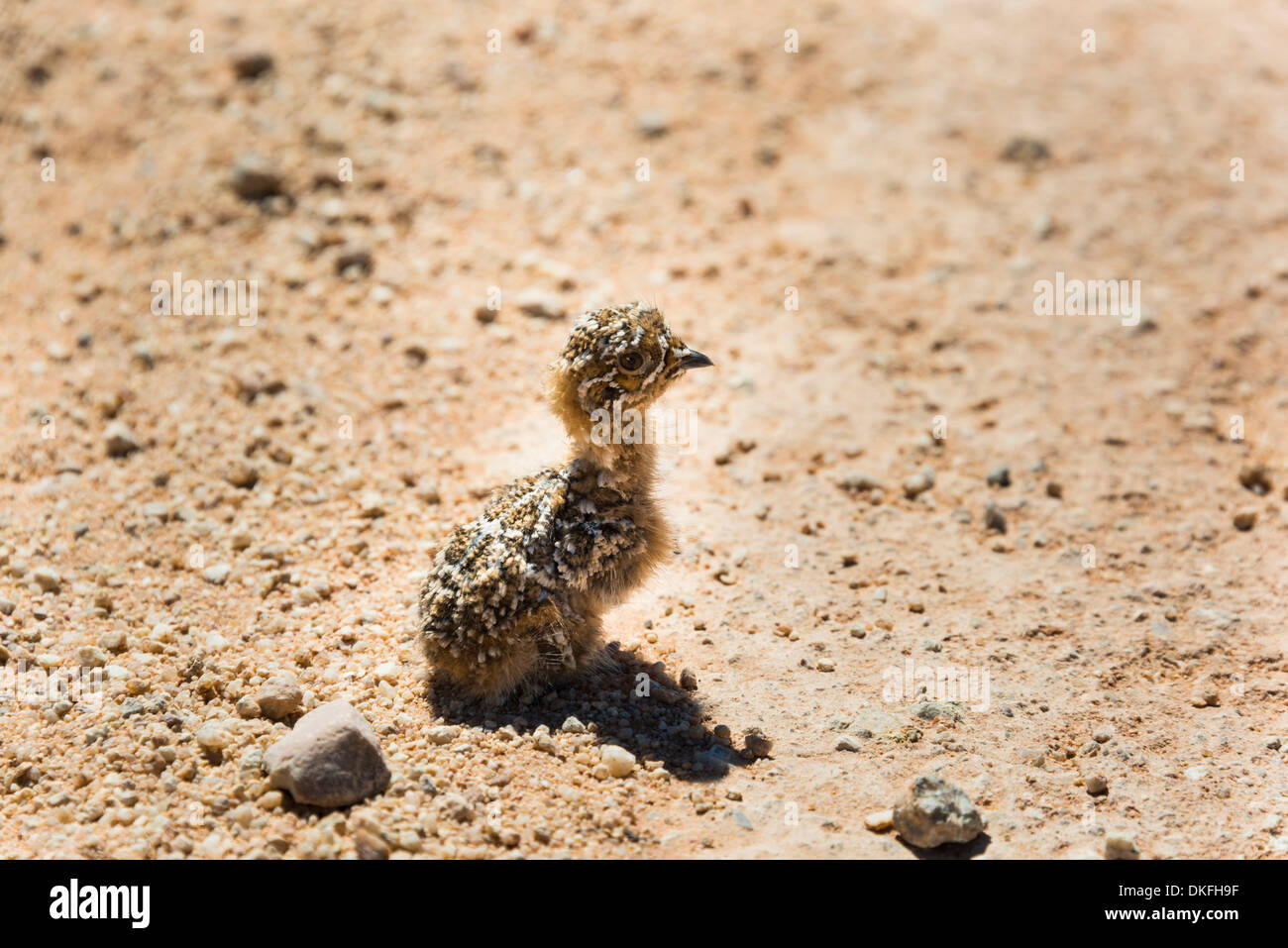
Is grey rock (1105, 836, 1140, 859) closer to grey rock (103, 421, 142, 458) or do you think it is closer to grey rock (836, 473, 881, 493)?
grey rock (836, 473, 881, 493)

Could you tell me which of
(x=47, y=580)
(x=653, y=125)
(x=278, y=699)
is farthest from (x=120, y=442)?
(x=653, y=125)

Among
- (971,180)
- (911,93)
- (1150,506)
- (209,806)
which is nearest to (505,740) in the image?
(209,806)

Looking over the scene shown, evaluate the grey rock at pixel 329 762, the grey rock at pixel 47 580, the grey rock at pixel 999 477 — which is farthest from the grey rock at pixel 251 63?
the grey rock at pixel 329 762

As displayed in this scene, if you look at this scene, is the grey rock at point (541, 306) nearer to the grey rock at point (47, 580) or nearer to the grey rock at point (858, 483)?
the grey rock at point (858, 483)

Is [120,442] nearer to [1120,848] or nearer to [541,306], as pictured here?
[541,306]
